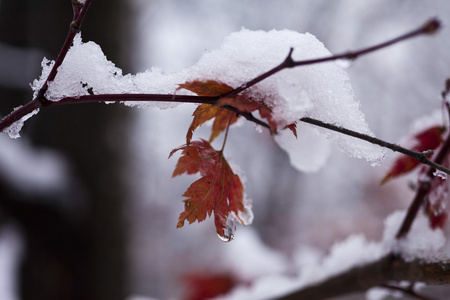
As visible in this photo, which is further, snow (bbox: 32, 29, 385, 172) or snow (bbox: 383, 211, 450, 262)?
snow (bbox: 383, 211, 450, 262)

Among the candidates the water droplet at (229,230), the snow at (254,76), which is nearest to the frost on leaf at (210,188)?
the water droplet at (229,230)


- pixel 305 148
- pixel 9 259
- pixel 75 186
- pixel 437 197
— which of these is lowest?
pixel 437 197

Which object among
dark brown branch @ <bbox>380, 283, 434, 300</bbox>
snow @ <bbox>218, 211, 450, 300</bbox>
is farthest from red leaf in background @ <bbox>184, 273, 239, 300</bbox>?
dark brown branch @ <bbox>380, 283, 434, 300</bbox>

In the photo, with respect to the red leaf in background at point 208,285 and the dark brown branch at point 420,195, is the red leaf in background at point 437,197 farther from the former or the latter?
the red leaf in background at point 208,285

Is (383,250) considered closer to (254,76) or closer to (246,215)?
(246,215)

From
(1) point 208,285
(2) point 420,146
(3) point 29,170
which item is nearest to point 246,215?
(2) point 420,146

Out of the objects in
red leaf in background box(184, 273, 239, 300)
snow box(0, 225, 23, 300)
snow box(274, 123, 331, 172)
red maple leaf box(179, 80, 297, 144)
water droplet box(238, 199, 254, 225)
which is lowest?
water droplet box(238, 199, 254, 225)

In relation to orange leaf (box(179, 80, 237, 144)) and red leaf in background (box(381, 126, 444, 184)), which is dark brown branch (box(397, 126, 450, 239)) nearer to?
red leaf in background (box(381, 126, 444, 184))

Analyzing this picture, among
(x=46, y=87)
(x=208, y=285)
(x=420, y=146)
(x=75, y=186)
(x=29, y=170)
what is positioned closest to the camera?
(x=46, y=87)
